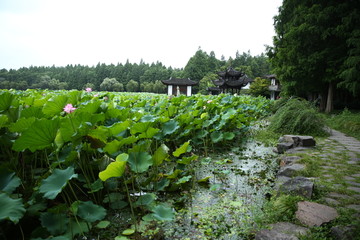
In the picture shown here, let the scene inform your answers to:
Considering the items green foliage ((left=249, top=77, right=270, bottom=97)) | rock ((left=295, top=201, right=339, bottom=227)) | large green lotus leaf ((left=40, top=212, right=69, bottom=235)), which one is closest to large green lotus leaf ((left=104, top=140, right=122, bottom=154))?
large green lotus leaf ((left=40, top=212, right=69, bottom=235))

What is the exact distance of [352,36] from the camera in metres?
7.86

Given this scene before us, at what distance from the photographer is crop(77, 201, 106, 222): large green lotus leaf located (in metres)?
1.21

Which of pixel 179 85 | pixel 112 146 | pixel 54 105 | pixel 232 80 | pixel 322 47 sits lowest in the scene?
pixel 112 146

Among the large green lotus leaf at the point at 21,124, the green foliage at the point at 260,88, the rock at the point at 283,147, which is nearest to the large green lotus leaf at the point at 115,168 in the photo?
the large green lotus leaf at the point at 21,124

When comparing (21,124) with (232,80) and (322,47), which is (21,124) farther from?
(232,80)

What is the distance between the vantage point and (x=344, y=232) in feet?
3.93

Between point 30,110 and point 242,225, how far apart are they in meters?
1.58

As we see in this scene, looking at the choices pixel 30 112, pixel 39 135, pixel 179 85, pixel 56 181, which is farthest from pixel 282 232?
pixel 179 85

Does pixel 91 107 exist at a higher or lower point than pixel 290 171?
higher

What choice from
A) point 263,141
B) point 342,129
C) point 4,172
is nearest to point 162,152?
point 4,172

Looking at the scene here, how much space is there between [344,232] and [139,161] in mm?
1210

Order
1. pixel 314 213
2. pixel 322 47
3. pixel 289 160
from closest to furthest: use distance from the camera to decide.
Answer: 1. pixel 314 213
2. pixel 289 160
3. pixel 322 47

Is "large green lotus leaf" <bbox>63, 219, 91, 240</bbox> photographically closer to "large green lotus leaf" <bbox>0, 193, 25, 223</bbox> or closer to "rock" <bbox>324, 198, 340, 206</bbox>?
"large green lotus leaf" <bbox>0, 193, 25, 223</bbox>

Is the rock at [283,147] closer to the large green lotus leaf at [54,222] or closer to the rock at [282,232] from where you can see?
the rock at [282,232]
